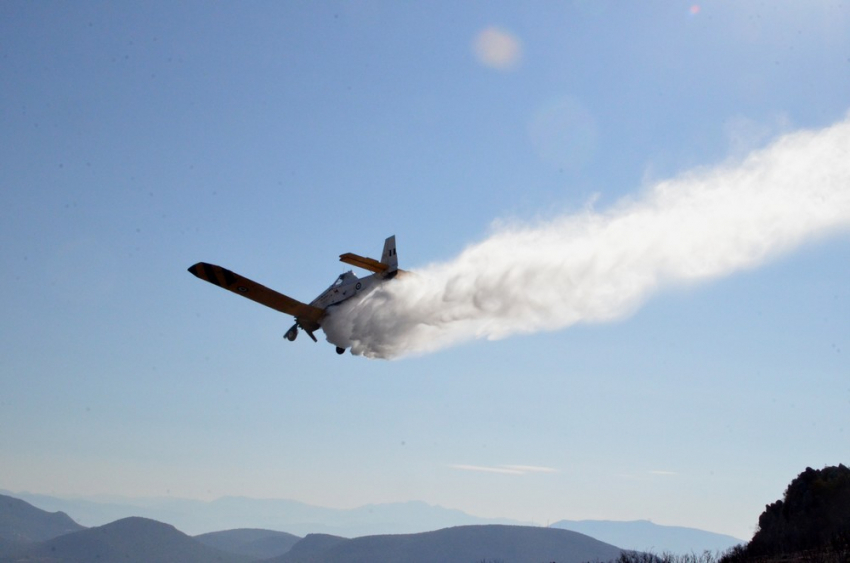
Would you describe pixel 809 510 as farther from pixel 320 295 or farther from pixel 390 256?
pixel 320 295

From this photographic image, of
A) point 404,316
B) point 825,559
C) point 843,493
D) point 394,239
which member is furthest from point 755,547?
point 394,239

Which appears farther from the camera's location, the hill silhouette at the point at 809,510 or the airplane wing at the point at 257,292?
the hill silhouette at the point at 809,510

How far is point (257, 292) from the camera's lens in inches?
2051

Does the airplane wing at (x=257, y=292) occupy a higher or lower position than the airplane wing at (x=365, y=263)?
lower

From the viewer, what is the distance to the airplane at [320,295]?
5078cm

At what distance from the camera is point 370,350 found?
174 feet

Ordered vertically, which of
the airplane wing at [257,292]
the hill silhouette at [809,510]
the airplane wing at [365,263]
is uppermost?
the airplane wing at [365,263]

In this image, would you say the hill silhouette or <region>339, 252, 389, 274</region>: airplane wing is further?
the hill silhouette

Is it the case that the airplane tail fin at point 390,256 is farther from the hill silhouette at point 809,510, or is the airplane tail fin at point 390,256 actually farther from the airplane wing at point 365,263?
the hill silhouette at point 809,510

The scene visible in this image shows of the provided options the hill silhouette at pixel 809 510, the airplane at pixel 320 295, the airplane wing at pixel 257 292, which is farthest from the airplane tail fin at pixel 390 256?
the hill silhouette at pixel 809 510

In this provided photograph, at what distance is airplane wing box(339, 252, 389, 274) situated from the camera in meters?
49.5

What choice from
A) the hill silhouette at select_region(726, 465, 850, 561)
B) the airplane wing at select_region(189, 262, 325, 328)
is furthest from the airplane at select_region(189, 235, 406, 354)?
the hill silhouette at select_region(726, 465, 850, 561)

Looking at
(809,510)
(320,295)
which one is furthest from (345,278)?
(809,510)

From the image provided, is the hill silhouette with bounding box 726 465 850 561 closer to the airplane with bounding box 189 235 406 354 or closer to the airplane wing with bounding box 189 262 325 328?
the airplane with bounding box 189 235 406 354
